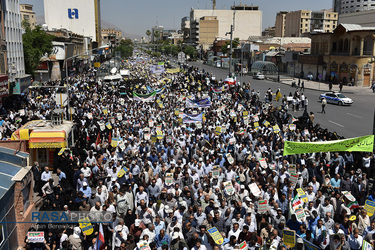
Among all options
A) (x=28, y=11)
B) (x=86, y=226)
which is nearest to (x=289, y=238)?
(x=86, y=226)

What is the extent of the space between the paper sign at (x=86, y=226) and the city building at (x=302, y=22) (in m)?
133

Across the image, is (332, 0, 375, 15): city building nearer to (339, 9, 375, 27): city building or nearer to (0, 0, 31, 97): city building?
(339, 9, 375, 27): city building

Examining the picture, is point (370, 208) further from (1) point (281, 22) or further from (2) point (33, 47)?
(1) point (281, 22)

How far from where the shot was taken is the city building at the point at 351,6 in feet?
467

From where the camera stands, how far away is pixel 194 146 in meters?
15.7

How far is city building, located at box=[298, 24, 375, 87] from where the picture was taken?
5106 centimetres

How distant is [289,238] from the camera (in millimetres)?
8336

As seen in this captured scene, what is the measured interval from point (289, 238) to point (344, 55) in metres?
50.9

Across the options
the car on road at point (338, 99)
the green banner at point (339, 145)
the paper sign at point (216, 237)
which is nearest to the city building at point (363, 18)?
the car on road at point (338, 99)

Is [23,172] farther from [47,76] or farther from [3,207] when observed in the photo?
[47,76]

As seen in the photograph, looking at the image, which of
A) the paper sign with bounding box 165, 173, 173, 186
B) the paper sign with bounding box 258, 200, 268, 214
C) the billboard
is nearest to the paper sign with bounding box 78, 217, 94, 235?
the paper sign with bounding box 165, 173, 173, 186

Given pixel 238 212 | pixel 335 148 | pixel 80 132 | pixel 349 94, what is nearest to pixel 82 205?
pixel 238 212

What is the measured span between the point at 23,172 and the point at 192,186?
4458 mm

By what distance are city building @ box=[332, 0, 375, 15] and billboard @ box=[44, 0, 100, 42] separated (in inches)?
3603
